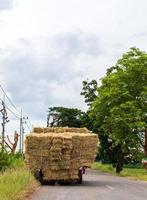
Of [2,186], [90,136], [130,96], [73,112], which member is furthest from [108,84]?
[73,112]

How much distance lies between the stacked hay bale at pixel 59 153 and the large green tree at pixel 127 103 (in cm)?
2386

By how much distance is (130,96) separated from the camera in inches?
2263

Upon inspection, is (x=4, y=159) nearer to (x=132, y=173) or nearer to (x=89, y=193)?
(x=89, y=193)

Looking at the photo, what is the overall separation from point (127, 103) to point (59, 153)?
26.2 metres

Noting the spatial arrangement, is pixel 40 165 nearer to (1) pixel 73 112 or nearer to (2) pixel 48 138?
(2) pixel 48 138

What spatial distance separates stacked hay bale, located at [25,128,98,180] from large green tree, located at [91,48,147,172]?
939 inches

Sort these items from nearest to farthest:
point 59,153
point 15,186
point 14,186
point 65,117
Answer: point 14,186 → point 15,186 → point 59,153 → point 65,117

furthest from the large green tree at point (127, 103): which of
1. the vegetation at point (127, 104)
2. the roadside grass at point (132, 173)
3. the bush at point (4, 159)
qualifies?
the bush at point (4, 159)

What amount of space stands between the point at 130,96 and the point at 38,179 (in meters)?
27.3

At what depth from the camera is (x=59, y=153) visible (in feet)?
101

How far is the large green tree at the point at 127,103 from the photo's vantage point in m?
56.2

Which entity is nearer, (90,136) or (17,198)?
(17,198)

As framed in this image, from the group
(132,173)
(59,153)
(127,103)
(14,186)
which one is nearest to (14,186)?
(14,186)

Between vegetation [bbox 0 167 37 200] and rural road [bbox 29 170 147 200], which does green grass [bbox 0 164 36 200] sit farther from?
rural road [bbox 29 170 147 200]
